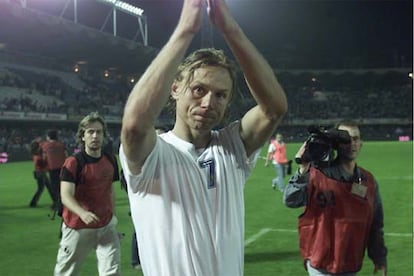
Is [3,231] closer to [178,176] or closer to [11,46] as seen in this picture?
[178,176]

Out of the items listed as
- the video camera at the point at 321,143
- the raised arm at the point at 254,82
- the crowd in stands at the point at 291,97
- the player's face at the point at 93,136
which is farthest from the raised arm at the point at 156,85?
the crowd in stands at the point at 291,97

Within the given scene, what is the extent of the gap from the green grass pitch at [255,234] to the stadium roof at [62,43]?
67.7 ft

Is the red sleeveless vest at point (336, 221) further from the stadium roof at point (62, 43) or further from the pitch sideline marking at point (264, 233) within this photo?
the stadium roof at point (62, 43)

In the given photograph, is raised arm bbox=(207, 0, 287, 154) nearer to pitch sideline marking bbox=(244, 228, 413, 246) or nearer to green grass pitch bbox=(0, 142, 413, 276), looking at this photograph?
green grass pitch bbox=(0, 142, 413, 276)

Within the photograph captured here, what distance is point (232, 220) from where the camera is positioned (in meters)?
2.39

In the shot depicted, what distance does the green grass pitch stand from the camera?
313 inches

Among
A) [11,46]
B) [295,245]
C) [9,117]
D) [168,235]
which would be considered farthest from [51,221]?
[11,46]

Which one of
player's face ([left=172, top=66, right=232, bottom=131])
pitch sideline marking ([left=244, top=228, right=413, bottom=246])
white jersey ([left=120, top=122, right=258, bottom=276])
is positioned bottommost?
pitch sideline marking ([left=244, top=228, right=413, bottom=246])

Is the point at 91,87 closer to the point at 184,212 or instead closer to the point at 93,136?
the point at 93,136

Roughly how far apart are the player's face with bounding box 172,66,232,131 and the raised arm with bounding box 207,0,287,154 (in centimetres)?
11

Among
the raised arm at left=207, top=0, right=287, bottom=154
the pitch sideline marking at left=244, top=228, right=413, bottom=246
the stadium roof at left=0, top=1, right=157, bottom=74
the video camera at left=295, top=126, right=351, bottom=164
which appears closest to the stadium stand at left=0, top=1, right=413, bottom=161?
the stadium roof at left=0, top=1, right=157, bottom=74

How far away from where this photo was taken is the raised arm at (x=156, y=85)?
6.99 feet

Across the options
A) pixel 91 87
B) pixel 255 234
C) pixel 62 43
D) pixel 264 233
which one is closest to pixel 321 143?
pixel 255 234

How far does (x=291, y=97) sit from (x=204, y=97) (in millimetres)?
75428
